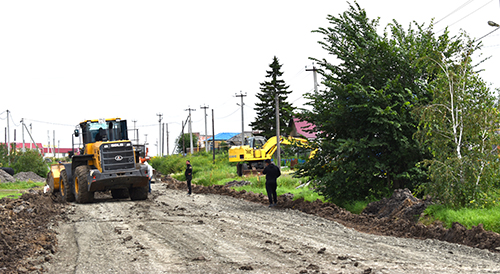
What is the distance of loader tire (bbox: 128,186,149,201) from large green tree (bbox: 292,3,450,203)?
26.4 ft

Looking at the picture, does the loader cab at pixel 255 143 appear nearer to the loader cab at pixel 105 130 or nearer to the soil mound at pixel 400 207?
the loader cab at pixel 105 130

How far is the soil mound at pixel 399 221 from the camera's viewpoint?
10.4m

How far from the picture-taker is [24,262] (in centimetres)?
902

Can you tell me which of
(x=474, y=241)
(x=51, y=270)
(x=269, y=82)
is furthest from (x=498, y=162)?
(x=269, y=82)

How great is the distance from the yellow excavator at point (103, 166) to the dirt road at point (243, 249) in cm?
565

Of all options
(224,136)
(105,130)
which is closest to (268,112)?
(105,130)

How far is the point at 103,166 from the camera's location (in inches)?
825

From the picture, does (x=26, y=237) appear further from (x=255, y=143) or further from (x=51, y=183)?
(x=255, y=143)

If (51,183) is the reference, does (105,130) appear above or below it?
above

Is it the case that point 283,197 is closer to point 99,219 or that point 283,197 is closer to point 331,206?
point 331,206

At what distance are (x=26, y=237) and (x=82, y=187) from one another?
9154 mm

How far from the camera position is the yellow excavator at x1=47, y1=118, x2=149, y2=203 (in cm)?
2081

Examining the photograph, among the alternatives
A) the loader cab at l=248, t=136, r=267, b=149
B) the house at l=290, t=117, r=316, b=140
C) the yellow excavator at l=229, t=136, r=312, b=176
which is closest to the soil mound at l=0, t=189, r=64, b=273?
the house at l=290, t=117, r=316, b=140

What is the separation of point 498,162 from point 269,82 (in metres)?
61.6
